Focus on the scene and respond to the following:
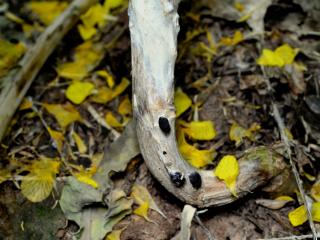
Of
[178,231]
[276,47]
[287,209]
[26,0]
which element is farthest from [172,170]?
[26,0]

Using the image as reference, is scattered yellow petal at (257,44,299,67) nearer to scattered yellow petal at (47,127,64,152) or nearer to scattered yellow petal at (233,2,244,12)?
scattered yellow petal at (233,2,244,12)

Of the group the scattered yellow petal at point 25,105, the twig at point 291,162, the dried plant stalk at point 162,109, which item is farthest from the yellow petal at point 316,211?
the scattered yellow petal at point 25,105

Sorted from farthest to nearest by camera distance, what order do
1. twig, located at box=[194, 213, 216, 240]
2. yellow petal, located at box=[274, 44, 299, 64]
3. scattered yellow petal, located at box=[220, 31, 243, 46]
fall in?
scattered yellow petal, located at box=[220, 31, 243, 46]
yellow petal, located at box=[274, 44, 299, 64]
twig, located at box=[194, 213, 216, 240]

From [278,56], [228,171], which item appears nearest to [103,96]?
[228,171]

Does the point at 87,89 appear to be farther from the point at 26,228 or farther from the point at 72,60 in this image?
the point at 26,228

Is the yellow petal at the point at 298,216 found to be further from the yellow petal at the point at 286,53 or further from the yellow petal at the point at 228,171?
the yellow petal at the point at 286,53

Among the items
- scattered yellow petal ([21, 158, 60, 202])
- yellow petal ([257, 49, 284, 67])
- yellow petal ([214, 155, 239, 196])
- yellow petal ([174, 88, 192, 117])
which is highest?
scattered yellow petal ([21, 158, 60, 202])

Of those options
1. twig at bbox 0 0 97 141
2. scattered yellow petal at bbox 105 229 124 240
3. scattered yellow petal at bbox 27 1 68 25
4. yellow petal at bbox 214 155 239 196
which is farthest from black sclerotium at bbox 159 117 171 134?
scattered yellow petal at bbox 27 1 68 25
